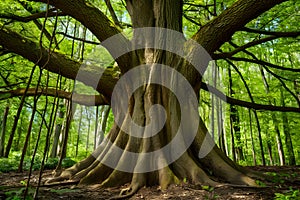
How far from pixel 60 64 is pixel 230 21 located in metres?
3.31

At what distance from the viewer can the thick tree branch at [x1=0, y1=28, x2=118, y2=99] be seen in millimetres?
4449

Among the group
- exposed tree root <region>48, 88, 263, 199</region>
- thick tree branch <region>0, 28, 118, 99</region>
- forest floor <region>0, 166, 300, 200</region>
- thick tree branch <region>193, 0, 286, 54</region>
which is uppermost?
thick tree branch <region>193, 0, 286, 54</region>

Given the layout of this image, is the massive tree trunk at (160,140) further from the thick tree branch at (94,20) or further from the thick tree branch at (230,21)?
the thick tree branch at (230,21)

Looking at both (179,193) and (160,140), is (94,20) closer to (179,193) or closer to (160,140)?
(160,140)

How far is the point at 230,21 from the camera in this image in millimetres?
4020

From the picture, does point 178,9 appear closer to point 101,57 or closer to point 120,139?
point 120,139

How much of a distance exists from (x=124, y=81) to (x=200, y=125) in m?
1.83

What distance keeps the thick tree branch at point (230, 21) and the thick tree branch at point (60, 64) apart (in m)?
Answer: 2.14

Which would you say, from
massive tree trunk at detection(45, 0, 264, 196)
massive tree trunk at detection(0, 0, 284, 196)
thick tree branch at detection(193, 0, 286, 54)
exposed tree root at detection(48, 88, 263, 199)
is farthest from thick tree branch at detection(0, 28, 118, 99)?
thick tree branch at detection(193, 0, 286, 54)

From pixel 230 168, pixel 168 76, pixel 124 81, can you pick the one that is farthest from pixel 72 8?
pixel 230 168

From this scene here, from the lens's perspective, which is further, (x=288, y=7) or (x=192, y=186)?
(x=288, y=7)

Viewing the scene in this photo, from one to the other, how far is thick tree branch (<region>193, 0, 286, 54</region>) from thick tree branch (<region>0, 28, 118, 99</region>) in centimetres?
214

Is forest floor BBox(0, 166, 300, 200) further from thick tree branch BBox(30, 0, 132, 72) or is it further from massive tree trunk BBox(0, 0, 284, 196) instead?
thick tree branch BBox(30, 0, 132, 72)

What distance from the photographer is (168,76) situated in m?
4.60
